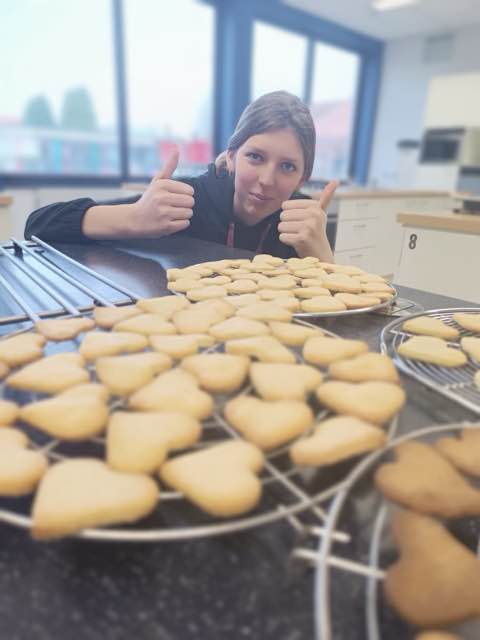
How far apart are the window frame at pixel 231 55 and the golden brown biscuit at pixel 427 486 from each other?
296cm

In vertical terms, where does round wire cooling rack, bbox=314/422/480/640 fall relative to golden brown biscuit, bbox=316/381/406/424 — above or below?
below

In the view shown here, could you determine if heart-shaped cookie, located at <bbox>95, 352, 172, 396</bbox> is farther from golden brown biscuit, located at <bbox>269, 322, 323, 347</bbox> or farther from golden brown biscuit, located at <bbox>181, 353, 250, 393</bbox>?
golden brown biscuit, located at <bbox>269, 322, 323, 347</bbox>

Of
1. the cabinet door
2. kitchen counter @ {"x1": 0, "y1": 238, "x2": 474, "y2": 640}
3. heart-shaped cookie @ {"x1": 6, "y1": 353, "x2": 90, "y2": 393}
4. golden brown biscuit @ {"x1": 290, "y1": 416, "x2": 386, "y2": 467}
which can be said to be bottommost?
the cabinet door

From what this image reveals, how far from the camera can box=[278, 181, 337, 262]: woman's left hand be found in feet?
3.35

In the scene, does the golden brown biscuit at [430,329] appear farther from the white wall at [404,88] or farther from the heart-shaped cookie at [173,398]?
the white wall at [404,88]

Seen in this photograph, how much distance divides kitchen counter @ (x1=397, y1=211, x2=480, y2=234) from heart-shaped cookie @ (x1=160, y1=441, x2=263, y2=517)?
148cm

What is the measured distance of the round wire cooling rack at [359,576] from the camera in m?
0.21

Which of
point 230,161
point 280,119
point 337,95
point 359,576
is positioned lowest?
point 359,576

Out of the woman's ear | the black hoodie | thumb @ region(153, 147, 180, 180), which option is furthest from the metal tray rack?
the woman's ear

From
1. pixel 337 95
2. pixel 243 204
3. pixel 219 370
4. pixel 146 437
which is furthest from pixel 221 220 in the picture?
pixel 337 95

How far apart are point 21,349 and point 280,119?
941mm

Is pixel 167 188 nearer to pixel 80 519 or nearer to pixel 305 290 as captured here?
pixel 305 290

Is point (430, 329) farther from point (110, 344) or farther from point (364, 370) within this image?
point (110, 344)

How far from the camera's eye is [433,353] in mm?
453
